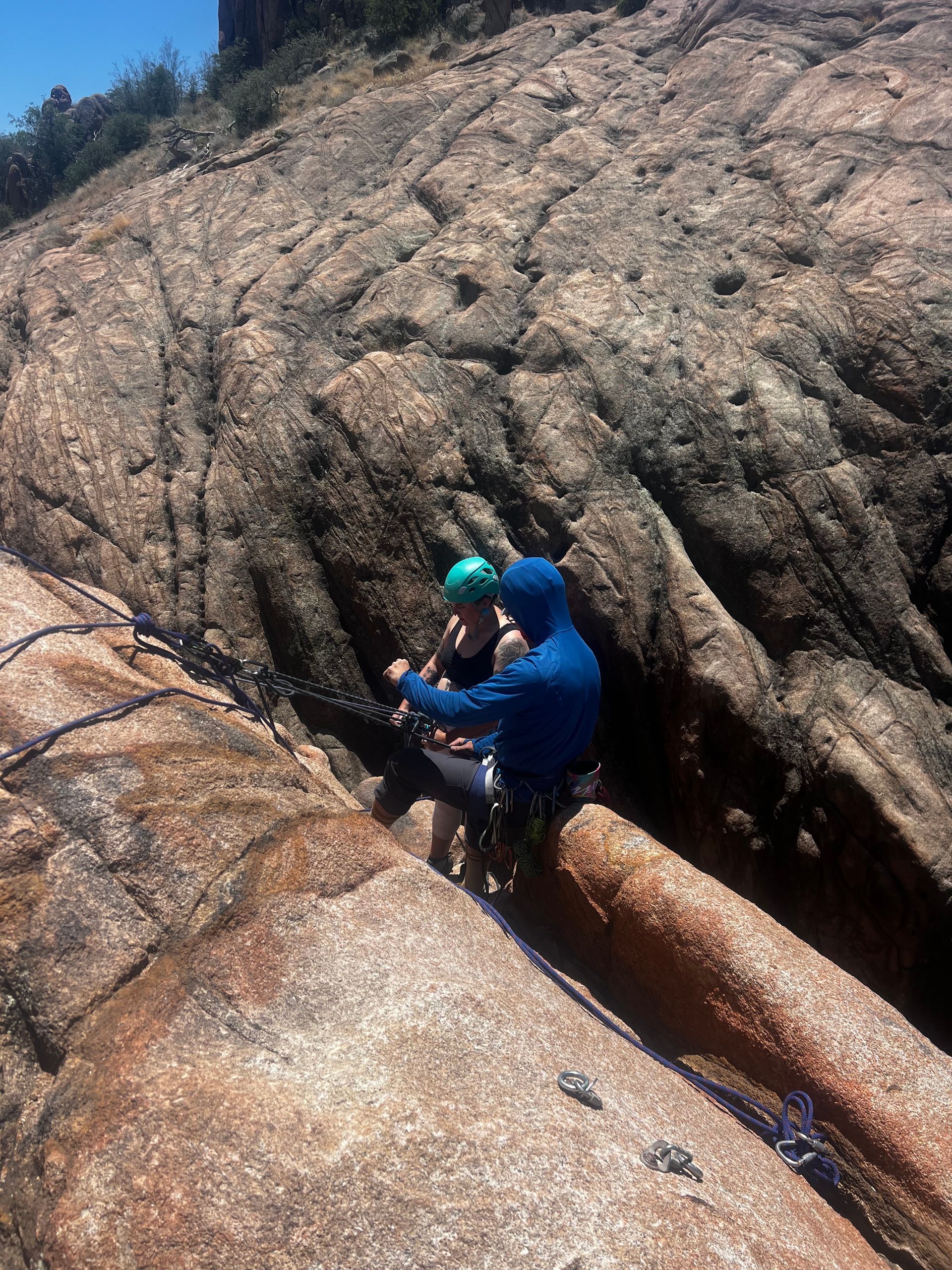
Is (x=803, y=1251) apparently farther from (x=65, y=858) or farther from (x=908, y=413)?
(x=908, y=413)

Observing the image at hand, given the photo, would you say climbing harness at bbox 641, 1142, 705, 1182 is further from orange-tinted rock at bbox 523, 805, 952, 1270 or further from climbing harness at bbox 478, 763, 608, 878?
climbing harness at bbox 478, 763, 608, 878

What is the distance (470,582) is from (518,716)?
96 cm

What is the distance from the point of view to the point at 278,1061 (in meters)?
2.46

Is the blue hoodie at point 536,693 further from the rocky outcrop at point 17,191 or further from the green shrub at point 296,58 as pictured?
the rocky outcrop at point 17,191

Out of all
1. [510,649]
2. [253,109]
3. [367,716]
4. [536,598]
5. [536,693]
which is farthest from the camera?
[253,109]

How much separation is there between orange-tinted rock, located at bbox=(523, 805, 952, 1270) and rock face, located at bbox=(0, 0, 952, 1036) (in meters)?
1.93

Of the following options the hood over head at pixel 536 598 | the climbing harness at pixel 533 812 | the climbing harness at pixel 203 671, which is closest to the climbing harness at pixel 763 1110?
the climbing harness at pixel 533 812

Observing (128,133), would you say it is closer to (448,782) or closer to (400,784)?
(400,784)

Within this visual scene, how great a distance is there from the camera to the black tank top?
4914 mm

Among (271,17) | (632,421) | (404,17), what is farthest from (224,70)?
(632,421)

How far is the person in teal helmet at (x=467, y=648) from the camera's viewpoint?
14.9 ft

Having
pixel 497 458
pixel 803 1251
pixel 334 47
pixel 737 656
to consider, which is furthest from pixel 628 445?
pixel 334 47

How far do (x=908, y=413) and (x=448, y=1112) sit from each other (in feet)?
19.6

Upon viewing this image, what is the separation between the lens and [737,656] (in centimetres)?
567
